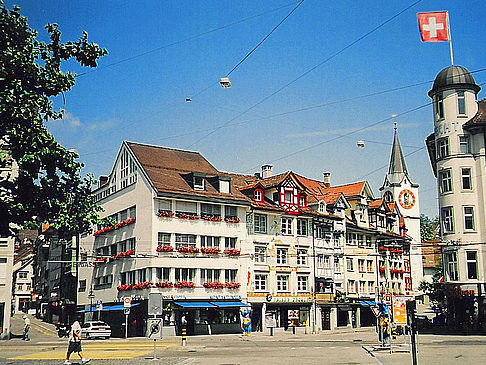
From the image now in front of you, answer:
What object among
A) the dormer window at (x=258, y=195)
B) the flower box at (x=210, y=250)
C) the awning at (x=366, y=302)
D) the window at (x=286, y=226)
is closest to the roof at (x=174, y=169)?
the dormer window at (x=258, y=195)

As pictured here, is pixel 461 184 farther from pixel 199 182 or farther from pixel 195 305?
pixel 195 305

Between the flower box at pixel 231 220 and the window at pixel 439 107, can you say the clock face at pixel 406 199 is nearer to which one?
the flower box at pixel 231 220

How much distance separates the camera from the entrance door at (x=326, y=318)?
66438 millimetres

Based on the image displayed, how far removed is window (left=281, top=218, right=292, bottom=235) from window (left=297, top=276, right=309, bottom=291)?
4597 millimetres

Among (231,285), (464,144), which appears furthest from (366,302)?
(464,144)


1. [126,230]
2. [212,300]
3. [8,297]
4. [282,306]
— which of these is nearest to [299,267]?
[282,306]

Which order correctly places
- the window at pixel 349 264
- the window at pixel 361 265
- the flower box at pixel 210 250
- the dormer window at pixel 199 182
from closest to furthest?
the flower box at pixel 210 250, the dormer window at pixel 199 182, the window at pixel 349 264, the window at pixel 361 265

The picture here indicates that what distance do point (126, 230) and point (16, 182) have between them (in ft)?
130

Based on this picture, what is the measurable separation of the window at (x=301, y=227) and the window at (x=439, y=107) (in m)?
19.1

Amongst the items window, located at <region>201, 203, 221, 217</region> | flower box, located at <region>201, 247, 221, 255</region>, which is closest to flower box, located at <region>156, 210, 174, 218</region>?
window, located at <region>201, 203, 221, 217</region>

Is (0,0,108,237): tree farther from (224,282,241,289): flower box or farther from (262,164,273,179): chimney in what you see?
(262,164,273,179): chimney

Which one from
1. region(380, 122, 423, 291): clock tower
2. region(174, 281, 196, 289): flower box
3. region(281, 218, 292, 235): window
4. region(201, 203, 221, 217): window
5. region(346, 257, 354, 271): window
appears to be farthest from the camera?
region(380, 122, 423, 291): clock tower

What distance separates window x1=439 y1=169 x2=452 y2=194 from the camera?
51344 millimetres

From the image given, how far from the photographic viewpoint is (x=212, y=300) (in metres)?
57.0
